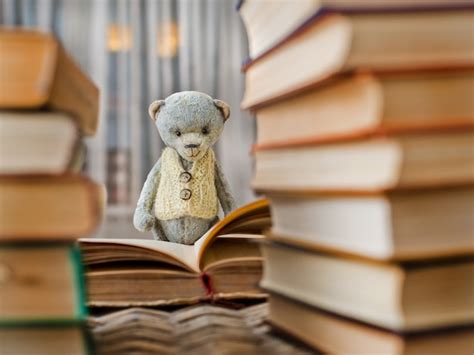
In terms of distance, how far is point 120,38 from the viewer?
258 cm

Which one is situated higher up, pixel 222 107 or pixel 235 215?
pixel 222 107

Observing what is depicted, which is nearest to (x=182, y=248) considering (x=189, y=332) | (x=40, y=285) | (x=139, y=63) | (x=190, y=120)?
(x=189, y=332)

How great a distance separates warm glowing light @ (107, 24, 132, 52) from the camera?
2.57 m

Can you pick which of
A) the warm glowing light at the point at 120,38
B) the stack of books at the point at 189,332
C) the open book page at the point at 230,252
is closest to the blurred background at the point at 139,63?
the warm glowing light at the point at 120,38

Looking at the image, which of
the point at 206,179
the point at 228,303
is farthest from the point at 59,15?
the point at 228,303

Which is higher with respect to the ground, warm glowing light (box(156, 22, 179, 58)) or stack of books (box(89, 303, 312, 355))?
warm glowing light (box(156, 22, 179, 58))

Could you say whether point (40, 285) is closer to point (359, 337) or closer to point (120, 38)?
point (359, 337)

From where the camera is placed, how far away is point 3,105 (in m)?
0.43

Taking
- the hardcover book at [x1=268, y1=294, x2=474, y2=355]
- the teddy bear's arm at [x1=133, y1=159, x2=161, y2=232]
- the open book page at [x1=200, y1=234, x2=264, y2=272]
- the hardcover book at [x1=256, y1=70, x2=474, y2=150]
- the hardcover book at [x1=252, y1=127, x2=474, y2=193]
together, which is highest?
the hardcover book at [x1=256, y1=70, x2=474, y2=150]

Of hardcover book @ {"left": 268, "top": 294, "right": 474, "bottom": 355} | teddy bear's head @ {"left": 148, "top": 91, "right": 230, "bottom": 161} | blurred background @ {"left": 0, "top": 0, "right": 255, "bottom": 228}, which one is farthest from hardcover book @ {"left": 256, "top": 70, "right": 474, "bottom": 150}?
blurred background @ {"left": 0, "top": 0, "right": 255, "bottom": 228}

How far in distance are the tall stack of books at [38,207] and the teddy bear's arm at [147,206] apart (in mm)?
868

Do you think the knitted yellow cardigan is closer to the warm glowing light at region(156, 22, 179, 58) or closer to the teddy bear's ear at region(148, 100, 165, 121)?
the teddy bear's ear at region(148, 100, 165, 121)

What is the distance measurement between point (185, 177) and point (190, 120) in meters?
0.14

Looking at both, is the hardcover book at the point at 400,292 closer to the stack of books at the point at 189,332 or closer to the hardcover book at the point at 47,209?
the stack of books at the point at 189,332
